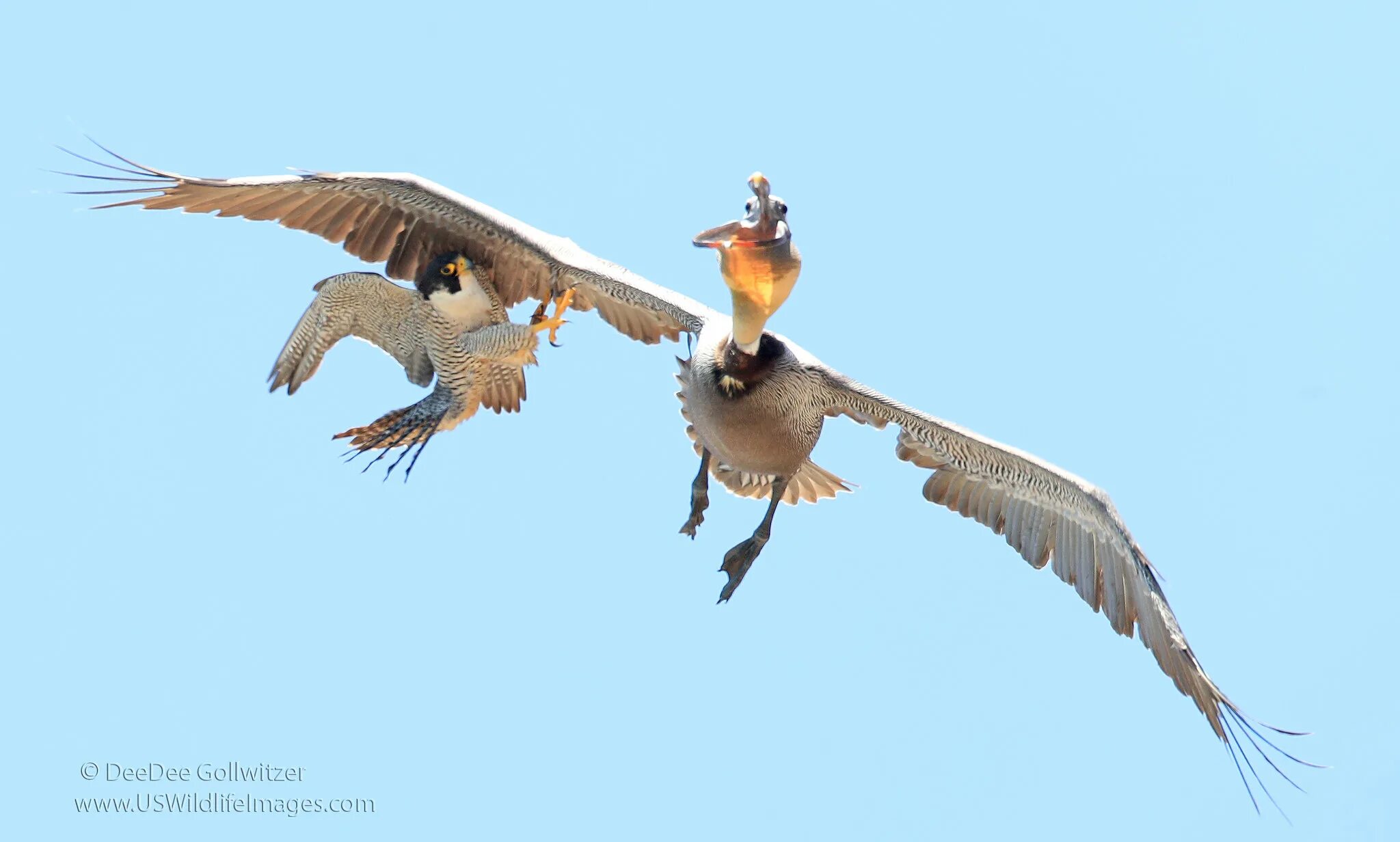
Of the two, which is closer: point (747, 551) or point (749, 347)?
point (749, 347)

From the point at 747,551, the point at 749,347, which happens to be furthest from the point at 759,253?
the point at 747,551

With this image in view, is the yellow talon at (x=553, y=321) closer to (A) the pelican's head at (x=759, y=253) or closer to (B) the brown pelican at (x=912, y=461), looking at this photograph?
(B) the brown pelican at (x=912, y=461)

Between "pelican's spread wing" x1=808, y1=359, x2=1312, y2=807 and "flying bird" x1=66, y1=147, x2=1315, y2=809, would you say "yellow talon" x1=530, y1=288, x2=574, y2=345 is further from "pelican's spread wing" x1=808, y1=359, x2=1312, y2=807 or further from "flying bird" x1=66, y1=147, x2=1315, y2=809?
"pelican's spread wing" x1=808, y1=359, x2=1312, y2=807

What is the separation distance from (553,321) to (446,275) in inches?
36.4

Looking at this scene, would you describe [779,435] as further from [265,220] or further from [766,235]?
[265,220]

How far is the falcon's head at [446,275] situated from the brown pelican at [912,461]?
6.54ft

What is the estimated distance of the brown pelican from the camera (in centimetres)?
1473

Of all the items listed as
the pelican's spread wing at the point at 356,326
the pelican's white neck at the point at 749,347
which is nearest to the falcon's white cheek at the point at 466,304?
the pelican's spread wing at the point at 356,326

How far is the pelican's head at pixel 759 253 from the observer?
13172 mm

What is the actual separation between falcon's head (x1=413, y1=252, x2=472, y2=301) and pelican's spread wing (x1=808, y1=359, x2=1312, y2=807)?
2.97m

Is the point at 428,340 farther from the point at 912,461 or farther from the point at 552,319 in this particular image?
the point at 912,461

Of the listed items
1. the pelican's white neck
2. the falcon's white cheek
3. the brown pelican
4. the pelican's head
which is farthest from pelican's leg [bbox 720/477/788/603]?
the falcon's white cheek

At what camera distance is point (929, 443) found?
1597cm

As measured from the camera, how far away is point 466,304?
16312 millimetres
